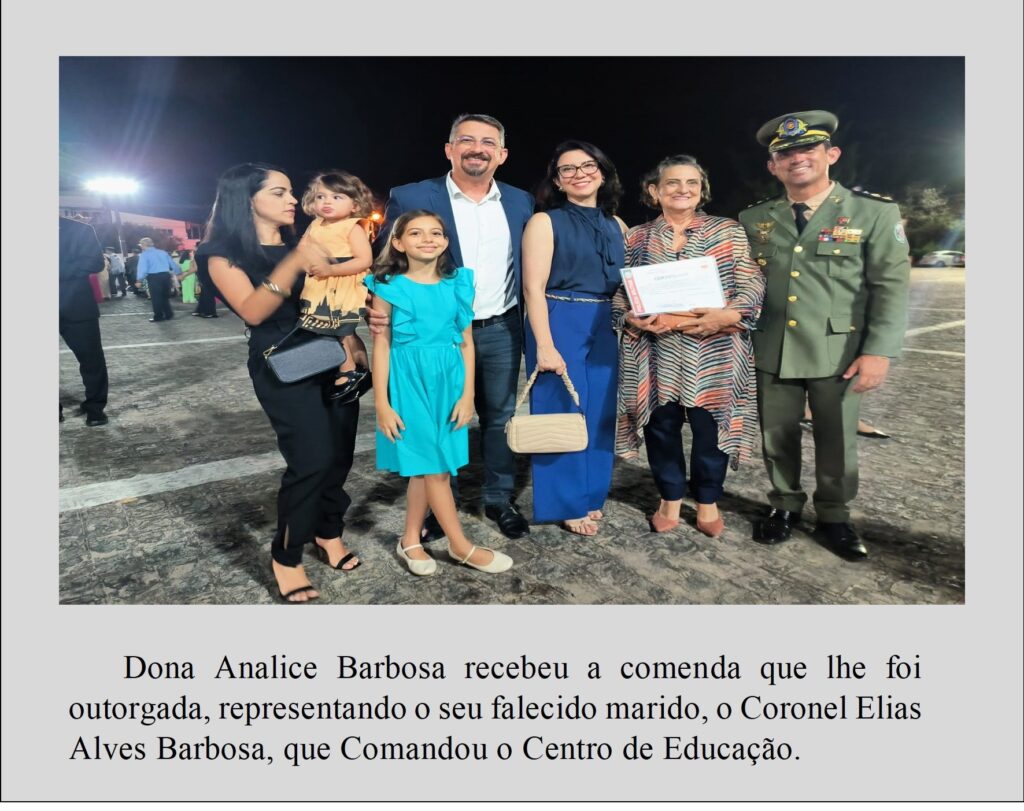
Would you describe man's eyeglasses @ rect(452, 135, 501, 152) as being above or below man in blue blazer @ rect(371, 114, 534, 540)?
above

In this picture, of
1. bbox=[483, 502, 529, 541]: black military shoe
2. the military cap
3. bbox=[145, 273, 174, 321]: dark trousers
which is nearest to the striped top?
the military cap

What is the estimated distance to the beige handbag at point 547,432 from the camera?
116 inches

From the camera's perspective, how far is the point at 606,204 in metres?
3.10

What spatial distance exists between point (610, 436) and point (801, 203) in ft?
4.63

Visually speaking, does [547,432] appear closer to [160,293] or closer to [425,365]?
[425,365]

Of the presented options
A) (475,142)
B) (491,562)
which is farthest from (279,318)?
(491,562)

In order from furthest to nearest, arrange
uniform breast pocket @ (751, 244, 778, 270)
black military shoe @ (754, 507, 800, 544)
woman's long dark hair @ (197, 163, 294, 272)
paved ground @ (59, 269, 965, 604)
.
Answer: black military shoe @ (754, 507, 800, 544) < uniform breast pocket @ (751, 244, 778, 270) < paved ground @ (59, 269, 965, 604) < woman's long dark hair @ (197, 163, 294, 272)

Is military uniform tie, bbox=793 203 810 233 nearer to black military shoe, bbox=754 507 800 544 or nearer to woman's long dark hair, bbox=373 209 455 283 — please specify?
black military shoe, bbox=754 507 800 544

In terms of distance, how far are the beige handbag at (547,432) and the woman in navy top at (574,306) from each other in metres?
0.15

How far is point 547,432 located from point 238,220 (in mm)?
1544

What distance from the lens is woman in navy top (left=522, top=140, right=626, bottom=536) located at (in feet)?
9.70

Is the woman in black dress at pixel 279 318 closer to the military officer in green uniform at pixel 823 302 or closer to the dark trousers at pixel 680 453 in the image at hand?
the dark trousers at pixel 680 453


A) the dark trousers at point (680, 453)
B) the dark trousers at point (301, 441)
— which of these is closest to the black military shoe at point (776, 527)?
the dark trousers at point (680, 453)

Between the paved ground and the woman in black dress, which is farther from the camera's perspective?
the paved ground
